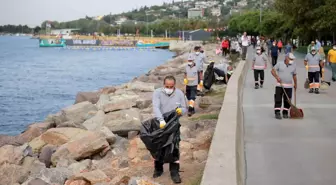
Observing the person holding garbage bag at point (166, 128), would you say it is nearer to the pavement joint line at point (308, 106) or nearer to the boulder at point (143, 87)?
the pavement joint line at point (308, 106)

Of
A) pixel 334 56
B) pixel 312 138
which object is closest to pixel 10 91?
pixel 334 56

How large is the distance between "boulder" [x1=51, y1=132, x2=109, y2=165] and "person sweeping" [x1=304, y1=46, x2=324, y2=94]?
8222 mm

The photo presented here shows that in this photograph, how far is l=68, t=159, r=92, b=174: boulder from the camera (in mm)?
9922

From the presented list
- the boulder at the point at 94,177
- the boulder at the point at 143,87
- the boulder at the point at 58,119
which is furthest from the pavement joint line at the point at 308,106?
the boulder at the point at 143,87

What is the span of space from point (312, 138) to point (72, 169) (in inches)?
175

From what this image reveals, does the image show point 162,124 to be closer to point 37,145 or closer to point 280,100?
point 280,100

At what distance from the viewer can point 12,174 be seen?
33.7ft

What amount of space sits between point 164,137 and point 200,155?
1909mm

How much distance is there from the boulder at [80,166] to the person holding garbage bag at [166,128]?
2556 millimetres

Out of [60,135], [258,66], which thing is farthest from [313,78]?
[60,135]

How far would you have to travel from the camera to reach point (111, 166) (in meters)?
10.1

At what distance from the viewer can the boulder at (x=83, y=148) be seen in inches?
434

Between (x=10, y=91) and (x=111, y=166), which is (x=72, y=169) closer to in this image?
(x=111, y=166)

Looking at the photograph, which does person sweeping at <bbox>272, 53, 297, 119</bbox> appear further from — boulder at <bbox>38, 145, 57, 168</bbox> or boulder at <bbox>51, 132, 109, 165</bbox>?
boulder at <bbox>38, 145, 57, 168</bbox>
